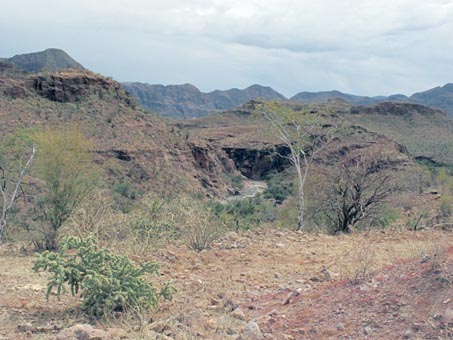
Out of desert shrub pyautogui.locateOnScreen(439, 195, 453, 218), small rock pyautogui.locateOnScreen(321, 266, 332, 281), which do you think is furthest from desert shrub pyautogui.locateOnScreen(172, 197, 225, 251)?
desert shrub pyautogui.locateOnScreen(439, 195, 453, 218)

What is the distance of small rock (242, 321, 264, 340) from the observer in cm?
476

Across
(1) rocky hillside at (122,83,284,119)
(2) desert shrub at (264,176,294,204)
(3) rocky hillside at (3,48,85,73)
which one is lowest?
(2) desert shrub at (264,176,294,204)

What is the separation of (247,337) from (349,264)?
342 cm

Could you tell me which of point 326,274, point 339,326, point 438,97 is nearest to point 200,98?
point 438,97

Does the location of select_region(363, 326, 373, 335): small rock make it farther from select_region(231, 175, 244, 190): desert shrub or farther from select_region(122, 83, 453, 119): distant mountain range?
select_region(122, 83, 453, 119): distant mountain range

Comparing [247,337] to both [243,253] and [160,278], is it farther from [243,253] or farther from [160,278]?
[243,253]

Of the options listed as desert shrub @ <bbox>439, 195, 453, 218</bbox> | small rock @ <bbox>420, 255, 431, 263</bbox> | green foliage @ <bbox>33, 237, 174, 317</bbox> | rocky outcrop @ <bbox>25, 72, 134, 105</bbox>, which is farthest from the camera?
rocky outcrop @ <bbox>25, 72, 134, 105</bbox>

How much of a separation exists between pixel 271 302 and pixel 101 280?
1.96m

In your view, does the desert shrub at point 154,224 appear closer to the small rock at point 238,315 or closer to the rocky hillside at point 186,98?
the small rock at point 238,315

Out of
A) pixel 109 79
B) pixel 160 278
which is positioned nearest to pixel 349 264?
pixel 160 278

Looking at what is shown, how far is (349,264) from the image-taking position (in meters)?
7.75

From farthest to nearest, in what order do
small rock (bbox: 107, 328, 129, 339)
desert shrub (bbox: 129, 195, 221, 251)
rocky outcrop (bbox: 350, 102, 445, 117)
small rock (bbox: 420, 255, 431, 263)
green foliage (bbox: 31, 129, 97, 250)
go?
rocky outcrop (bbox: 350, 102, 445, 117)
green foliage (bbox: 31, 129, 97, 250)
desert shrub (bbox: 129, 195, 221, 251)
small rock (bbox: 420, 255, 431, 263)
small rock (bbox: 107, 328, 129, 339)

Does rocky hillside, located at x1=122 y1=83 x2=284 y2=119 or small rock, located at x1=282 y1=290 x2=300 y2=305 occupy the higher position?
rocky hillside, located at x1=122 y1=83 x2=284 y2=119

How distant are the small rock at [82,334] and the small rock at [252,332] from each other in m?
1.21
